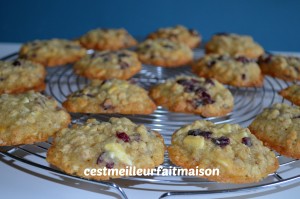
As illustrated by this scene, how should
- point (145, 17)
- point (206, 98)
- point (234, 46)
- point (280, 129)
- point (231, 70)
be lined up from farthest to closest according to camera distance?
point (145, 17), point (234, 46), point (231, 70), point (206, 98), point (280, 129)

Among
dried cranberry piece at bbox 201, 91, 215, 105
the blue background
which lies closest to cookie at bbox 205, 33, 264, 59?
dried cranberry piece at bbox 201, 91, 215, 105

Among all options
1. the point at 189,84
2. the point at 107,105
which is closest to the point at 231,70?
A: the point at 189,84

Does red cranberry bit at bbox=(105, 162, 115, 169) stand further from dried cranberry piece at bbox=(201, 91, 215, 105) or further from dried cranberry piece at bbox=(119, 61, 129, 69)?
dried cranberry piece at bbox=(119, 61, 129, 69)

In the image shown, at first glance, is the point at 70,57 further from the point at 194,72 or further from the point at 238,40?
the point at 238,40

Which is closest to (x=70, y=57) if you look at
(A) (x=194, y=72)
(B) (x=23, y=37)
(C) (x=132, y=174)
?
(A) (x=194, y=72)

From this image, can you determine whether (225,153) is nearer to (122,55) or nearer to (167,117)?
(167,117)

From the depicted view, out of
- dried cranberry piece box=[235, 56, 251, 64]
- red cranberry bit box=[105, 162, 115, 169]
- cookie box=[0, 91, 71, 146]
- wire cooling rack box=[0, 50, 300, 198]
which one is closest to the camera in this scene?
red cranberry bit box=[105, 162, 115, 169]
